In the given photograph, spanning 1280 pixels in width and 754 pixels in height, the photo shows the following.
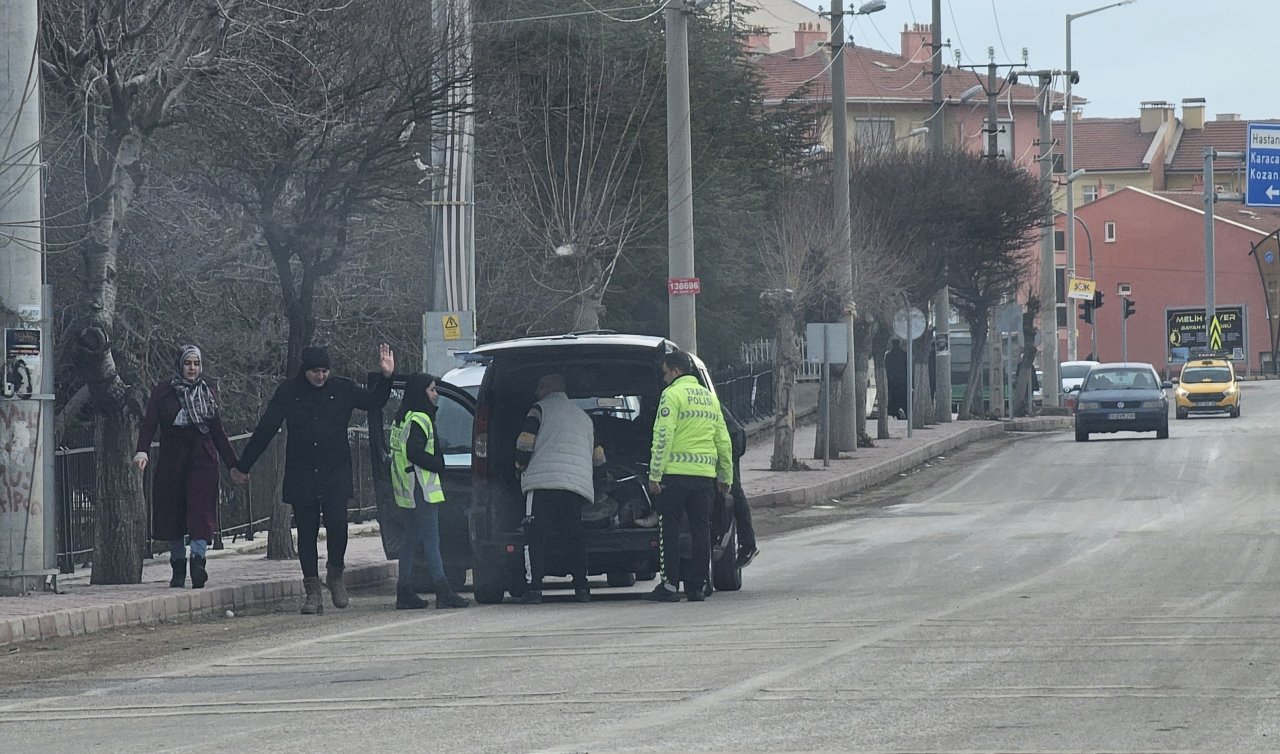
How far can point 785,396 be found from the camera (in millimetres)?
32188

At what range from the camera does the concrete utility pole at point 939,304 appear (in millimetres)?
47969

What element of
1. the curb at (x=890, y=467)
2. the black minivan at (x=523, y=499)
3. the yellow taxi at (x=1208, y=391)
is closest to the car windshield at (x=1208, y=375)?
the yellow taxi at (x=1208, y=391)

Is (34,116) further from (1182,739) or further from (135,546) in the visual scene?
(1182,739)

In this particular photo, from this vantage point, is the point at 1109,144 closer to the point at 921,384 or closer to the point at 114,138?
the point at 921,384

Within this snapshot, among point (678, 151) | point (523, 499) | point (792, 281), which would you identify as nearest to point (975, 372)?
point (792, 281)

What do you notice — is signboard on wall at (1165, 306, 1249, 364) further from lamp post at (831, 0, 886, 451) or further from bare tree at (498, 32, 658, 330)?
→ bare tree at (498, 32, 658, 330)

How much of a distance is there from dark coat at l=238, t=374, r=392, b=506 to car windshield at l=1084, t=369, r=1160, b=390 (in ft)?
103

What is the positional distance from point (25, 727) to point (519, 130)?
19124mm

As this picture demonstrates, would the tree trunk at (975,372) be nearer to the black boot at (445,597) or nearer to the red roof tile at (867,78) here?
the red roof tile at (867,78)

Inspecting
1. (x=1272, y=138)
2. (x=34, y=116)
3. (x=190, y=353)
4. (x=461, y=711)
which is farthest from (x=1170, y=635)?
(x=1272, y=138)

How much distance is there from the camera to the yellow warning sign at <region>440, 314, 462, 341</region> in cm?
2061

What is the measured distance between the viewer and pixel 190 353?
15.0 metres

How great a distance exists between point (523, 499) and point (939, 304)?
3588 cm

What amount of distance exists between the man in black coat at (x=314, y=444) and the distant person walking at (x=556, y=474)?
113cm
